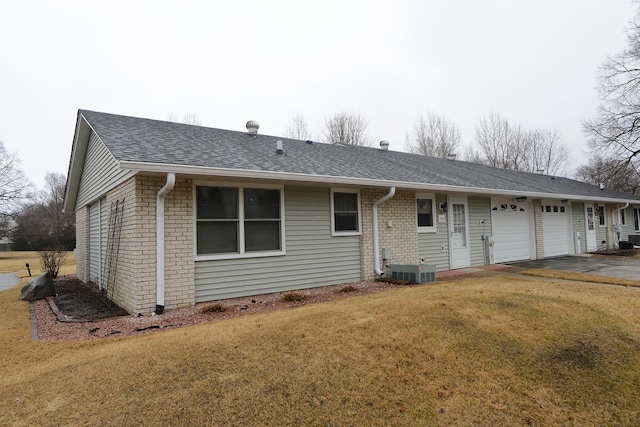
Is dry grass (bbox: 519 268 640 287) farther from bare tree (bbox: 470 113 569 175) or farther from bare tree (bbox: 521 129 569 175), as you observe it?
bare tree (bbox: 521 129 569 175)

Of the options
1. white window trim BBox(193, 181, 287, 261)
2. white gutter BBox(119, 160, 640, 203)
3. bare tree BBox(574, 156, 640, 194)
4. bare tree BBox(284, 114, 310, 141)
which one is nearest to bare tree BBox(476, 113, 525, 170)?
bare tree BBox(574, 156, 640, 194)

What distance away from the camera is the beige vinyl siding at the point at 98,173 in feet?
23.3

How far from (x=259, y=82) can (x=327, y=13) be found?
1113cm

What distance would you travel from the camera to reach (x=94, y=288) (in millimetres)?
9867

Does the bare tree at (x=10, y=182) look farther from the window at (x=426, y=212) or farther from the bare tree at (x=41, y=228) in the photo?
the window at (x=426, y=212)

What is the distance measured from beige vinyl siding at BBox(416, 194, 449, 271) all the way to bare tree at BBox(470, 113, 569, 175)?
26.0m

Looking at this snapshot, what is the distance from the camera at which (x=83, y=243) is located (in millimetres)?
11930

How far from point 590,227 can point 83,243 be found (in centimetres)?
2189

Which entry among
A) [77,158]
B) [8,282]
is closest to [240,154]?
[77,158]

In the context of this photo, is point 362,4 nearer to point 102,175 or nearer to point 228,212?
point 228,212

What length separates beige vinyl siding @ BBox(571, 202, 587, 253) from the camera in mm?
15297

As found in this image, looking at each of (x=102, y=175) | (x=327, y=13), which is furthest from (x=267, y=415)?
(x=327, y=13)

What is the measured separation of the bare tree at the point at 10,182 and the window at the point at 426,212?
37.8 m

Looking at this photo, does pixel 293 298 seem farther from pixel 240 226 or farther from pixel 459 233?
pixel 459 233
